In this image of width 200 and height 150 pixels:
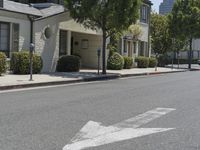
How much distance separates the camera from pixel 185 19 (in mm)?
45344

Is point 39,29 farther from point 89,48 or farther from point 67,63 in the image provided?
point 89,48

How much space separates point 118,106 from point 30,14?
14440mm

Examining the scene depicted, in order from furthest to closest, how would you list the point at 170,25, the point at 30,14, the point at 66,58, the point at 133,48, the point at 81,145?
1. the point at 170,25
2. the point at 133,48
3. the point at 66,58
4. the point at 30,14
5. the point at 81,145

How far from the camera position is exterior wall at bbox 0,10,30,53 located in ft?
81.6

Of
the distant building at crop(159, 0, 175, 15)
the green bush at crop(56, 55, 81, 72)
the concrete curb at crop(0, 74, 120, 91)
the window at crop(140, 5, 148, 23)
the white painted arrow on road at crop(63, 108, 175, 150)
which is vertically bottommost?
the white painted arrow on road at crop(63, 108, 175, 150)

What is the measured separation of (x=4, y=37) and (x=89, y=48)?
459 inches

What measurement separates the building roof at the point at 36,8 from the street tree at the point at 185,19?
58.7 feet

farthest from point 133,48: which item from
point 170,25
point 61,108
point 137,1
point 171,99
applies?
point 61,108

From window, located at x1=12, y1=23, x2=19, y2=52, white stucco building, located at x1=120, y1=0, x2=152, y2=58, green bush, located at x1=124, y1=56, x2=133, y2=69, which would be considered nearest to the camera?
window, located at x1=12, y1=23, x2=19, y2=52

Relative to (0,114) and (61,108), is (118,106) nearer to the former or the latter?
(61,108)

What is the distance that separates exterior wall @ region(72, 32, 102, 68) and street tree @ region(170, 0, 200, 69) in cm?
1253

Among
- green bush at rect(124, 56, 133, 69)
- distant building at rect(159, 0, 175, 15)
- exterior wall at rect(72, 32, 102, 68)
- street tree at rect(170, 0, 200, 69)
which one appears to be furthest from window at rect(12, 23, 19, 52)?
distant building at rect(159, 0, 175, 15)

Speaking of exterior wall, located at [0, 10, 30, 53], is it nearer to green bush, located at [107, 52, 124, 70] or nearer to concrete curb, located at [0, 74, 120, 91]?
concrete curb, located at [0, 74, 120, 91]

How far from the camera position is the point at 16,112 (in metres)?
11.3
